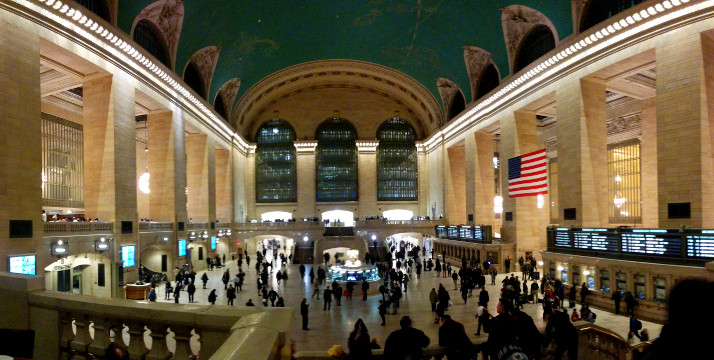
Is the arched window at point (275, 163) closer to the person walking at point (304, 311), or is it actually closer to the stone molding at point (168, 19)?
the stone molding at point (168, 19)

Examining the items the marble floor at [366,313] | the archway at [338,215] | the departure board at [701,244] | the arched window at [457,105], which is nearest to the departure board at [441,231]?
the arched window at [457,105]

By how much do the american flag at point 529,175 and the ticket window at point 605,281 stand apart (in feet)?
17.3

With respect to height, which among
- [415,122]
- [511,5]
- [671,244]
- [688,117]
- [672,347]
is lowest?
[671,244]

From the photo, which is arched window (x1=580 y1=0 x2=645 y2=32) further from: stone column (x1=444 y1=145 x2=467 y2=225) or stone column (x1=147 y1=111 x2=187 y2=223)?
stone column (x1=147 y1=111 x2=187 y2=223)

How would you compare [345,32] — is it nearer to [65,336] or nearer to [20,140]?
[20,140]

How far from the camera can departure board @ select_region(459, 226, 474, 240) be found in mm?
24797

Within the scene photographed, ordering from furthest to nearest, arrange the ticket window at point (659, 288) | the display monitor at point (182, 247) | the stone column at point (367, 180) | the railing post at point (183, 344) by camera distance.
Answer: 1. the stone column at point (367, 180)
2. the display monitor at point (182, 247)
3. the ticket window at point (659, 288)
4. the railing post at point (183, 344)

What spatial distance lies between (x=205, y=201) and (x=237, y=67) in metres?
8.90

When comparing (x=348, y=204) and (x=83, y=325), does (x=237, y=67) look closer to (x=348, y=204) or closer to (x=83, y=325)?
(x=348, y=204)

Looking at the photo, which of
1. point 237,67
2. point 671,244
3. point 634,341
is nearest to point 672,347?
point 634,341

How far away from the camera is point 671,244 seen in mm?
11828

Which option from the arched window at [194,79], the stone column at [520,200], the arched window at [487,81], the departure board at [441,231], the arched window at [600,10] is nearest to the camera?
the arched window at [600,10]

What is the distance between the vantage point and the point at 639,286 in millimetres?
12750

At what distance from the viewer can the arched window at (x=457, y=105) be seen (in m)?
32.2
